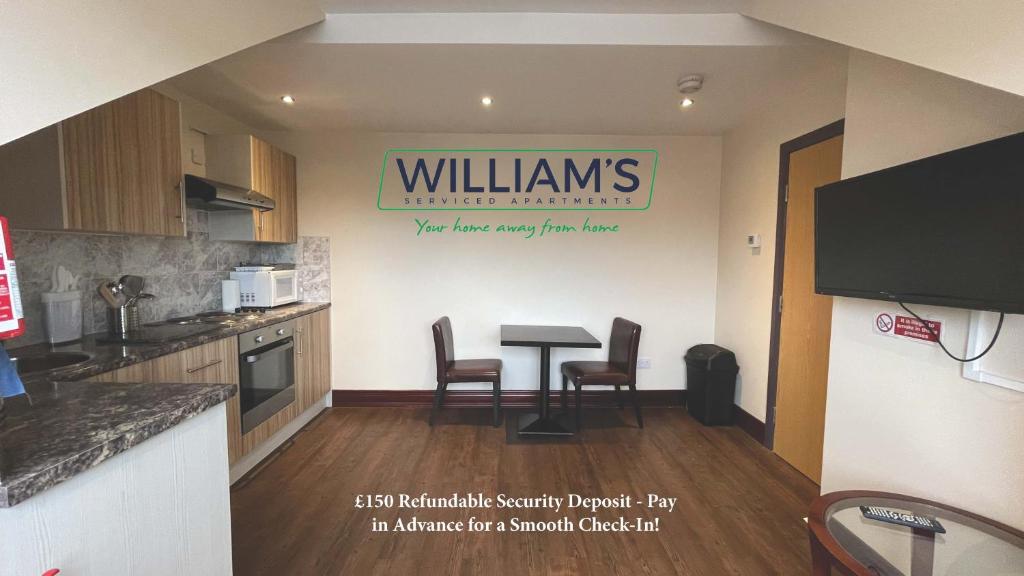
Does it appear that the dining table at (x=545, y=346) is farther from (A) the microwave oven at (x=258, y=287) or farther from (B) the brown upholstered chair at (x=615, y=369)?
(A) the microwave oven at (x=258, y=287)

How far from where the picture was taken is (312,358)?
323 centimetres

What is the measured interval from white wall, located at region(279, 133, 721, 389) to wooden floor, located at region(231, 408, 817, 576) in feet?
2.08

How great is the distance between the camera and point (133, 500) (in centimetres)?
88

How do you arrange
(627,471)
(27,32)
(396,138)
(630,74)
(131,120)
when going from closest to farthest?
1. (27,32)
2. (131,120)
3. (630,74)
4. (627,471)
5. (396,138)

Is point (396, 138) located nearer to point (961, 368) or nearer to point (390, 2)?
point (390, 2)

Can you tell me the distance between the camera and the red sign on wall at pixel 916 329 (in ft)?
4.47

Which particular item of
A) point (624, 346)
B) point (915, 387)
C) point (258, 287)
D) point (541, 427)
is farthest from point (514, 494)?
point (258, 287)

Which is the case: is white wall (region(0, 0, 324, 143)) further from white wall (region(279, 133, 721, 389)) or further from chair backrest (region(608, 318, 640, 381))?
chair backrest (region(608, 318, 640, 381))

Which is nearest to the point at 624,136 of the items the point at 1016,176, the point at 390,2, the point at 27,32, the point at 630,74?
the point at 630,74

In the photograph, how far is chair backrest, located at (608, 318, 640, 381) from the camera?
3031 millimetres

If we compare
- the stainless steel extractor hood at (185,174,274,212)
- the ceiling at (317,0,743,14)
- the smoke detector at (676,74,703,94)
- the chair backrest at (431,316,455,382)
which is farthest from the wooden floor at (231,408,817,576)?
the ceiling at (317,0,743,14)

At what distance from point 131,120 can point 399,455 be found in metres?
2.44

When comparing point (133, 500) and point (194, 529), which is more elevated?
point (133, 500)

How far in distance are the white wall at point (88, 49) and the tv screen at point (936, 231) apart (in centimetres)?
236
